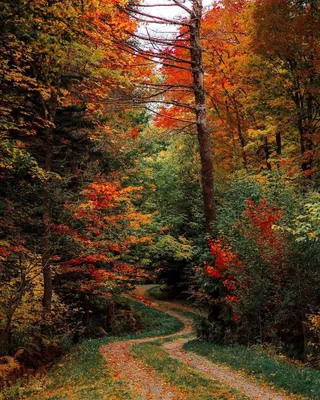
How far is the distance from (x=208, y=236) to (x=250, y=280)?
2.54 meters

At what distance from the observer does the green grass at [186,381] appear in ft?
24.7

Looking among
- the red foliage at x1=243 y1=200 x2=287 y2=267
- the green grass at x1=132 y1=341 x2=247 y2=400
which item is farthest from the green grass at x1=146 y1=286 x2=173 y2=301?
the red foliage at x1=243 y1=200 x2=287 y2=267

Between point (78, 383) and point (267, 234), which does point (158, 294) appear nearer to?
point (267, 234)

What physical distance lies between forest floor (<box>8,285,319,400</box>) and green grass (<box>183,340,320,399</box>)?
7 centimetres

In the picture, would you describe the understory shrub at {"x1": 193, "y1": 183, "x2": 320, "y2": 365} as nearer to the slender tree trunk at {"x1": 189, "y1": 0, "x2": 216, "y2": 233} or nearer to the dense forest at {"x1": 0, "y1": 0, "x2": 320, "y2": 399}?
the dense forest at {"x1": 0, "y1": 0, "x2": 320, "y2": 399}

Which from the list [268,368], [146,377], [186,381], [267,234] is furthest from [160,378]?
[267,234]

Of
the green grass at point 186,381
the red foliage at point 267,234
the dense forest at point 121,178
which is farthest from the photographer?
the red foliage at point 267,234

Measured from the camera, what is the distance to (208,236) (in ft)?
44.3

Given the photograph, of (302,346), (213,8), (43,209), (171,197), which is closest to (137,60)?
(43,209)

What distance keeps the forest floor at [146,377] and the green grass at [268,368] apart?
0.07 metres

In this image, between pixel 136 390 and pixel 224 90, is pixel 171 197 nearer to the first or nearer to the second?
pixel 224 90

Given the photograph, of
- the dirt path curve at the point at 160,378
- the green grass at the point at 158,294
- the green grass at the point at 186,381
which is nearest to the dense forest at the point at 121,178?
the dirt path curve at the point at 160,378

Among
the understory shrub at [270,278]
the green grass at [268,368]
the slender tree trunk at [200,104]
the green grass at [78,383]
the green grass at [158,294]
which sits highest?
the slender tree trunk at [200,104]

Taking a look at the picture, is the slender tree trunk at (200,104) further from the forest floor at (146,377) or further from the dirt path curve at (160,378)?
the forest floor at (146,377)
